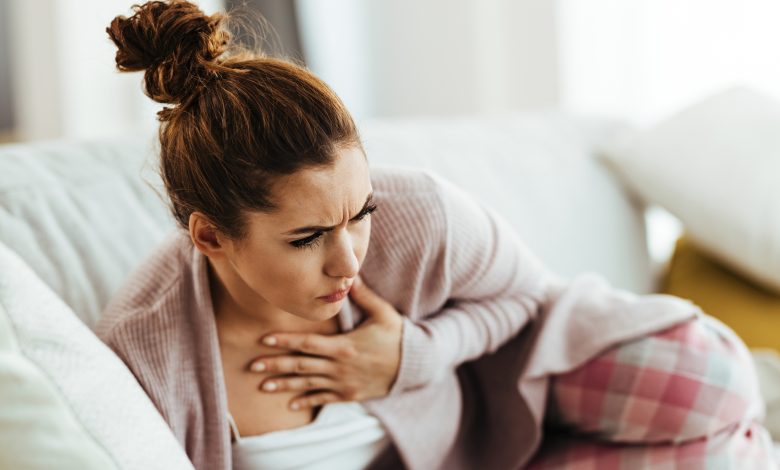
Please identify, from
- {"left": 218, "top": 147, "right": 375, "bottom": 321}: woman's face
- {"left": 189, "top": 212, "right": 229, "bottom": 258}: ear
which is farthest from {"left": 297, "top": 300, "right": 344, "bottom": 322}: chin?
{"left": 189, "top": 212, "right": 229, "bottom": 258}: ear

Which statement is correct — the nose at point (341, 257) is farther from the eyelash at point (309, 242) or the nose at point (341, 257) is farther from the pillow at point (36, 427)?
the pillow at point (36, 427)

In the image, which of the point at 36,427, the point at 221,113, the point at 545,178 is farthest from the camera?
the point at 545,178

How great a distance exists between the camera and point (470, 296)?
113 cm

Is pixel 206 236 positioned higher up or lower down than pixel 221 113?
lower down

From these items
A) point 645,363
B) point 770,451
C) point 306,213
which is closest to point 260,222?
point 306,213

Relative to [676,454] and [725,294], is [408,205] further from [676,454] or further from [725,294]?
[725,294]

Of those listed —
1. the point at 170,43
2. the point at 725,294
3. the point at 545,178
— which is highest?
the point at 170,43

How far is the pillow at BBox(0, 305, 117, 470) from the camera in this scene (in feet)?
2.03

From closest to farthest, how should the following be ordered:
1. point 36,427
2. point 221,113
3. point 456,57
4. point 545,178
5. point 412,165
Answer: point 36,427, point 221,113, point 412,165, point 545,178, point 456,57

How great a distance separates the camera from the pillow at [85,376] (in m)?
0.68

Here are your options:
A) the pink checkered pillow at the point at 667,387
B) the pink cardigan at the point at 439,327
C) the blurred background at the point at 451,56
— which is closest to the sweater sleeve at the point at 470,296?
the pink cardigan at the point at 439,327

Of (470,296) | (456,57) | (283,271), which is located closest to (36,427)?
(283,271)

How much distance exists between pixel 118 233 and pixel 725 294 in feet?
3.66

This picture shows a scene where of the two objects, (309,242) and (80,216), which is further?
(80,216)
